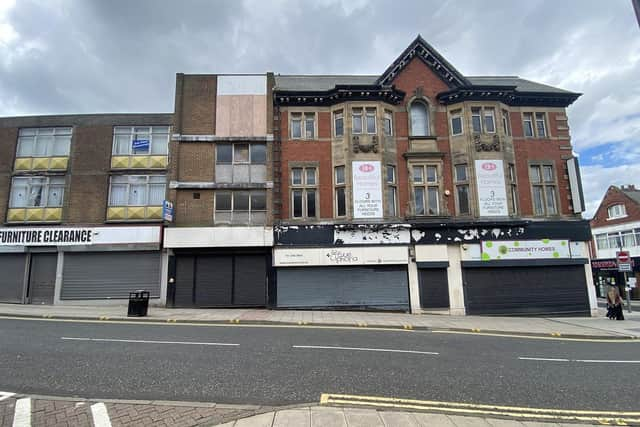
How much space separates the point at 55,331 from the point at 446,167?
1906 centimetres

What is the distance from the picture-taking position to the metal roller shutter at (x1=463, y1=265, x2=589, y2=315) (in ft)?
55.8

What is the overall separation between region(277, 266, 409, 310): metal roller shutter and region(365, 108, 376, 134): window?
7843mm

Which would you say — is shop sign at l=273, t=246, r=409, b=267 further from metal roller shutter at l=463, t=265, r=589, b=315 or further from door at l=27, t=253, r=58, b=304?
door at l=27, t=253, r=58, b=304

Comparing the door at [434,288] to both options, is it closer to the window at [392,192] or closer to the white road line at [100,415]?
the window at [392,192]

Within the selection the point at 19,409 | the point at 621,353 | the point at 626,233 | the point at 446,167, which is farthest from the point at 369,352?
the point at 626,233

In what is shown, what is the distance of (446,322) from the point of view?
13922 millimetres

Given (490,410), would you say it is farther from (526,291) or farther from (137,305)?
(526,291)

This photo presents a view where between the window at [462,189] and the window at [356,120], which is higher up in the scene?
the window at [356,120]

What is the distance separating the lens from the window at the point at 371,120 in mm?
18250

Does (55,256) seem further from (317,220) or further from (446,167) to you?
(446,167)

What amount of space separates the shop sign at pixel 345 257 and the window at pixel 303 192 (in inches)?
92.5

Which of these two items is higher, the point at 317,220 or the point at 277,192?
the point at 277,192

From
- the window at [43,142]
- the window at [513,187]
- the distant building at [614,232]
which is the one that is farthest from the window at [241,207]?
the distant building at [614,232]

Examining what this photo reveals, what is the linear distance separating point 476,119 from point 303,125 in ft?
33.5
